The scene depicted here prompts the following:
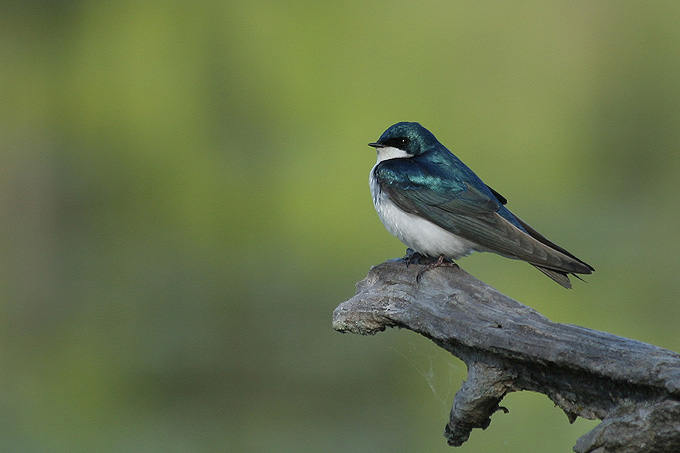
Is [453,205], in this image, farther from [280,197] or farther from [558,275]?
[280,197]

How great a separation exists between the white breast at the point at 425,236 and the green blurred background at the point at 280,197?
7.81 ft

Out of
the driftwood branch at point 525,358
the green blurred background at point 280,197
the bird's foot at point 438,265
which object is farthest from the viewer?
the green blurred background at point 280,197

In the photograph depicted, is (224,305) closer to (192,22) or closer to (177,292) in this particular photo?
(177,292)

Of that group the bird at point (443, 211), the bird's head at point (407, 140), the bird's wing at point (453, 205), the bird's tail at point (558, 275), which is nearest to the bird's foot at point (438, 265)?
the bird at point (443, 211)

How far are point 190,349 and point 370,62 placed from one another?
8.67 ft

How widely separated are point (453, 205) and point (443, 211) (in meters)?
0.03

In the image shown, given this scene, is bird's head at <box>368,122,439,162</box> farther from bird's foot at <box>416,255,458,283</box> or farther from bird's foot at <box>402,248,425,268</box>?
bird's foot at <box>416,255,458,283</box>

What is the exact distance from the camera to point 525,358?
5.87 ft

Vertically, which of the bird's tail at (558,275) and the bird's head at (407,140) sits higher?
the bird's head at (407,140)

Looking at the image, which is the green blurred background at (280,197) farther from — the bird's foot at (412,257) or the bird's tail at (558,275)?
the bird's tail at (558,275)

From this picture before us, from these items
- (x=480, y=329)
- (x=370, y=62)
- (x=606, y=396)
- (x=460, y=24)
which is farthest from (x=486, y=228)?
(x=460, y=24)

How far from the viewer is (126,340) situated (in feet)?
18.9

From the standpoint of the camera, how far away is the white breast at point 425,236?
8.23 feet

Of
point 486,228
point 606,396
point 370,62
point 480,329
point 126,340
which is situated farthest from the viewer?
point 370,62
